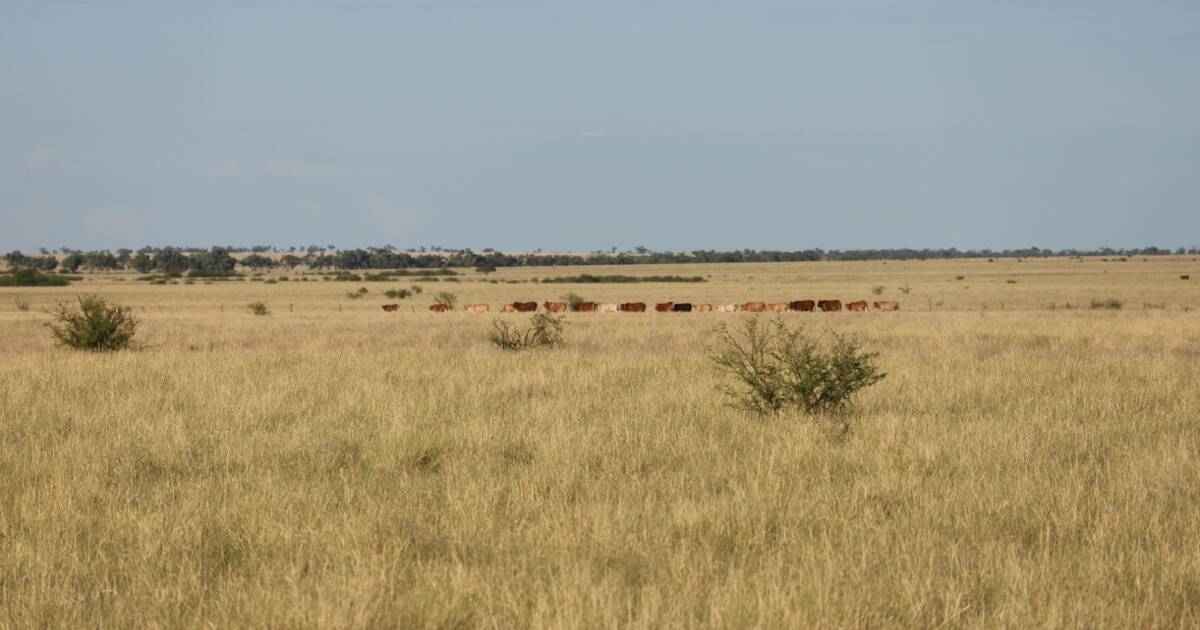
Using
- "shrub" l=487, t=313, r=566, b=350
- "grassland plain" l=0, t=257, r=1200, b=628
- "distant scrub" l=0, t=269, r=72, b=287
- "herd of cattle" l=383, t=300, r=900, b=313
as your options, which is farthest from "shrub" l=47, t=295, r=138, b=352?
"distant scrub" l=0, t=269, r=72, b=287

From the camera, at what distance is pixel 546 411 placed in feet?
39.7

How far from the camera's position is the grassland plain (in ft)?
17.9

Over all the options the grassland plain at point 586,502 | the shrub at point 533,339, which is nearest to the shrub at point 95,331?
the grassland plain at point 586,502

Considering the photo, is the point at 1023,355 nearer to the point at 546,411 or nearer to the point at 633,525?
the point at 546,411

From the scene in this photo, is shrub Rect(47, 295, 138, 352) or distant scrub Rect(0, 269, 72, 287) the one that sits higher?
shrub Rect(47, 295, 138, 352)

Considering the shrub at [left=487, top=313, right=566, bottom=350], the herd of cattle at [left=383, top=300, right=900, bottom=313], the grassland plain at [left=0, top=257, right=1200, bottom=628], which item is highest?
the grassland plain at [left=0, top=257, right=1200, bottom=628]

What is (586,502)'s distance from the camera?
7.71 meters

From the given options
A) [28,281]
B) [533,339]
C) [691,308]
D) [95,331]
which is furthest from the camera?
[28,281]

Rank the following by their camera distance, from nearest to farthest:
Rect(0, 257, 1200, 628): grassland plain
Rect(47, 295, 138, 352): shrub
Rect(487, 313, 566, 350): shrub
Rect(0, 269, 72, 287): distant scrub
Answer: Rect(0, 257, 1200, 628): grassland plain, Rect(47, 295, 138, 352): shrub, Rect(487, 313, 566, 350): shrub, Rect(0, 269, 72, 287): distant scrub

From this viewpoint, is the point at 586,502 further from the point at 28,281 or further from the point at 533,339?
the point at 28,281

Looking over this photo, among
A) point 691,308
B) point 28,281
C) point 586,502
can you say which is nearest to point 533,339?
point 586,502

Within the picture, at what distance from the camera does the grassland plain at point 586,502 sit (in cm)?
545

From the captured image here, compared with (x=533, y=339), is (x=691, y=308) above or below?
below

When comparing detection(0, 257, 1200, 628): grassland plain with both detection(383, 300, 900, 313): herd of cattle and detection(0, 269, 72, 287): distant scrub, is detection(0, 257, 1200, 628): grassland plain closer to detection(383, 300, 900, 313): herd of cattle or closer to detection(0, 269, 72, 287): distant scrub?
detection(383, 300, 900, 313): herd of cattle
